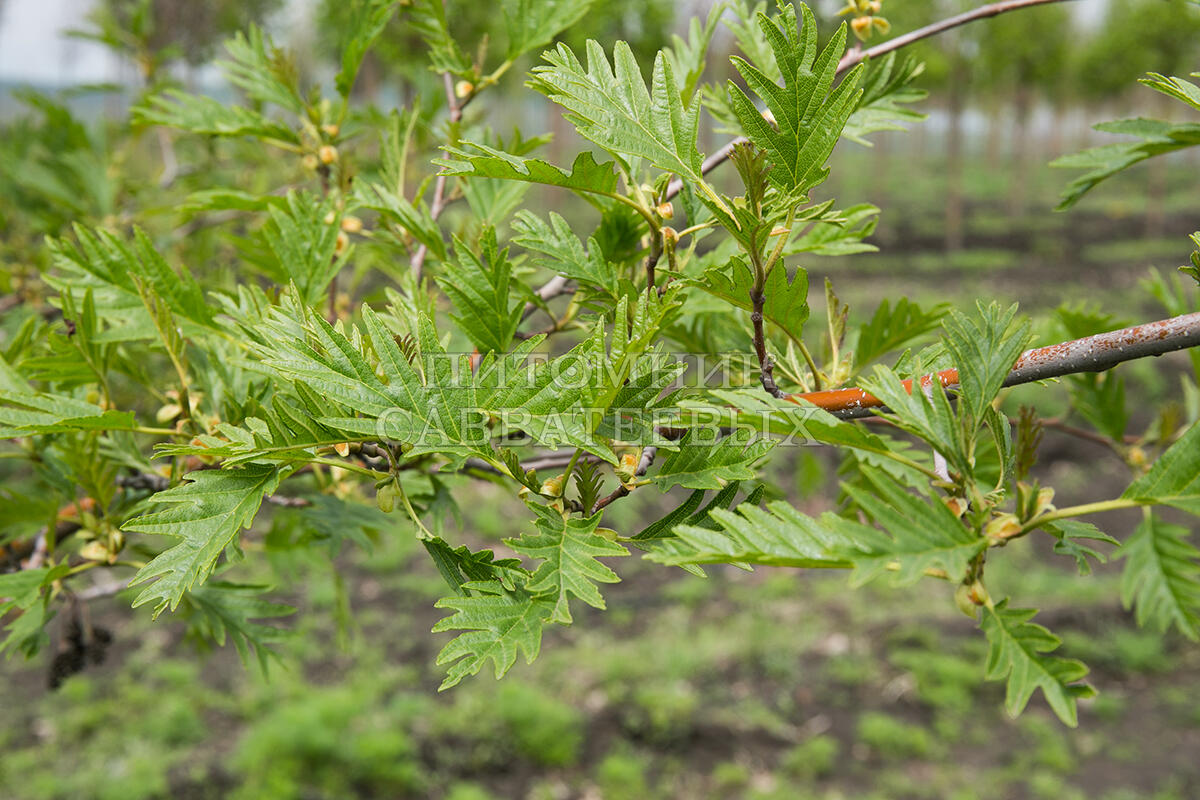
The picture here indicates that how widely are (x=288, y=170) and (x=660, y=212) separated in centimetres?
224

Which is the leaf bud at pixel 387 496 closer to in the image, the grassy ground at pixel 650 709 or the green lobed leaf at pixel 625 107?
→ the green lobed leaf at pixel 625 107

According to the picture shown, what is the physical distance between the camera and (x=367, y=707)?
11.6ft

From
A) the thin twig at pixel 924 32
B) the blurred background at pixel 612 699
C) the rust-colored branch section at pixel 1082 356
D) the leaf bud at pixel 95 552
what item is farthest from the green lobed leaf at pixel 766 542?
the blurred background at pixel 612 699

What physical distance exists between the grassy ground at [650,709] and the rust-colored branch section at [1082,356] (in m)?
2.40

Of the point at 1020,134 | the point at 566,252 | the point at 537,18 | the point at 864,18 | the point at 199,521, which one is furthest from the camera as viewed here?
the point at 1020,134

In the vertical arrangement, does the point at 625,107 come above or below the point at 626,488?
above

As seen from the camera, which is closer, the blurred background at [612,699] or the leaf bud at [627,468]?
the leaf bud at [627,468]

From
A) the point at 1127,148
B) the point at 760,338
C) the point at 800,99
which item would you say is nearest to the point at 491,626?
the point at 760,338

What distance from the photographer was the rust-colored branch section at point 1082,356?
0.59m

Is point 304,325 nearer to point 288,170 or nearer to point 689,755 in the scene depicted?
point 288,170

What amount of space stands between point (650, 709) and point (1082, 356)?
3210 mm

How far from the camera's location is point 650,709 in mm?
3514

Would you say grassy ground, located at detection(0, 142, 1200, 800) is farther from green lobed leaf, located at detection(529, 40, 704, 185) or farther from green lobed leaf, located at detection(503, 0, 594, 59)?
green lobed leaf, located at detection(529, 40, 704, 185)

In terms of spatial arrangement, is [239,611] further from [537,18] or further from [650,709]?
[650,709]
